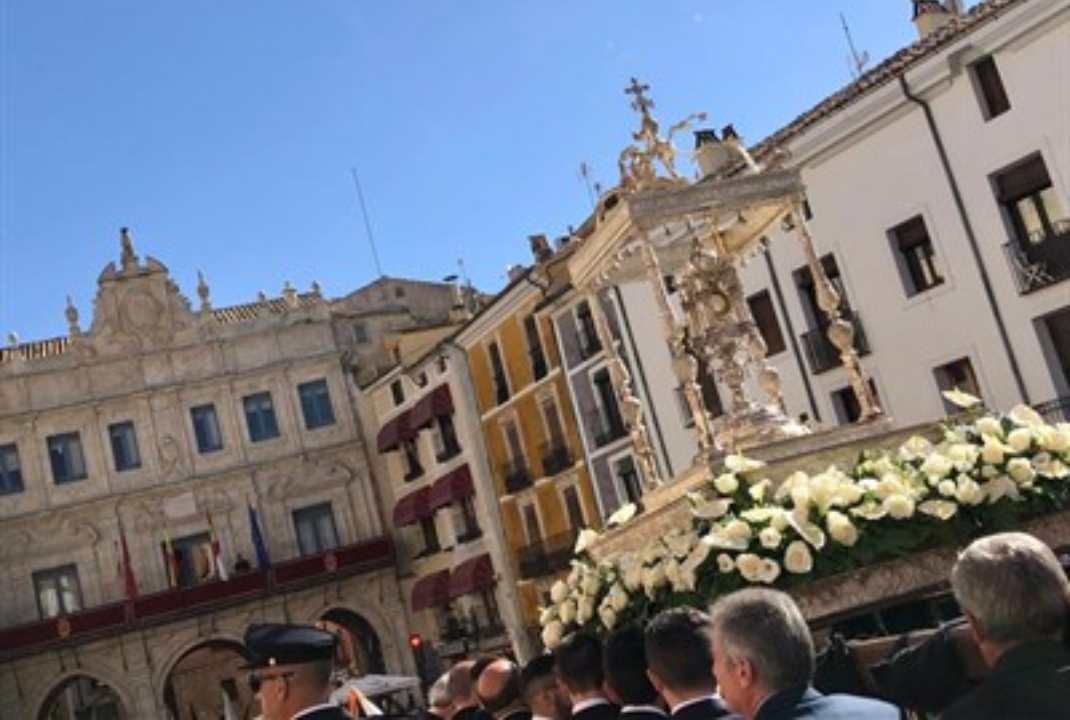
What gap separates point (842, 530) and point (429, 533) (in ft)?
119

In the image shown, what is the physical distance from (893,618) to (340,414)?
38253 mm

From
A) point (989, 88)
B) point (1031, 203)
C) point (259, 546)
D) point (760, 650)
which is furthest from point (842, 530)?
point (259, 546)

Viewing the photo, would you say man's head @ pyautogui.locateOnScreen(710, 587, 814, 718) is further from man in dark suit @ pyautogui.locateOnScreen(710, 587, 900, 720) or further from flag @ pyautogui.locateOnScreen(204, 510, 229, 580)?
flag @ pyautogui.locateOnScreen(204, 510, 229, 580)

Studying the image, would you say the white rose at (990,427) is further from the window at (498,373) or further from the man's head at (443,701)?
the window at (498,373)

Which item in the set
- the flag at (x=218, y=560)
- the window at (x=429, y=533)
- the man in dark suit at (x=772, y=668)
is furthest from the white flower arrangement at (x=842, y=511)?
the window at (x=429, y=533)

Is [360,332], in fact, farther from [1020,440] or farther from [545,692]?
[545,692]

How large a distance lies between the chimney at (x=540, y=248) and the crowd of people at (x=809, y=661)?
108 ft

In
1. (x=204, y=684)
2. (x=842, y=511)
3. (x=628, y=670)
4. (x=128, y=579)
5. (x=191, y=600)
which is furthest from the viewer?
(x=204, y=684)

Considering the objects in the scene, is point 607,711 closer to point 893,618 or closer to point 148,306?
point 893,618

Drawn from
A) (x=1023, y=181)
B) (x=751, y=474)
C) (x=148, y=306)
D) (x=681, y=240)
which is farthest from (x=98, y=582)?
(x=751, y=474)

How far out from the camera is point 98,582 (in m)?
39.7

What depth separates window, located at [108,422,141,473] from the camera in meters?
40.8

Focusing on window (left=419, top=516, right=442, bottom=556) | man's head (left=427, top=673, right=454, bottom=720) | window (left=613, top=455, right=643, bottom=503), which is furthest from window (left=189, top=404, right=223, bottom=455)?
man's head (left=427, top=673, right=454, bottom=720)

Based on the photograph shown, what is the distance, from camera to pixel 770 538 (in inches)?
240
